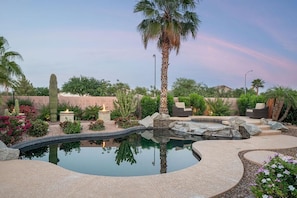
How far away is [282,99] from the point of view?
32.5ft

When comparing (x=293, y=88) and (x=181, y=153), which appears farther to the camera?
(x=293, y=88)

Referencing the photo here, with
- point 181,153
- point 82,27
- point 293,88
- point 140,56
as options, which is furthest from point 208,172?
point 140,56

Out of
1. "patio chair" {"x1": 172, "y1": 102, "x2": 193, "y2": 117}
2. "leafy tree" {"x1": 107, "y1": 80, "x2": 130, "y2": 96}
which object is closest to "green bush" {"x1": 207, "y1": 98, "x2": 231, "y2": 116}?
"patio chair" {"x1": 172, "y1": 102, "x2": 193, "y2": 117}

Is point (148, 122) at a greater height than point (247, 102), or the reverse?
point (247, 102)

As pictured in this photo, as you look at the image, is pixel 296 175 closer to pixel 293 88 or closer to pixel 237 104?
pixel 293 88

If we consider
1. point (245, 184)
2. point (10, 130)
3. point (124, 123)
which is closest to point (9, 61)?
point (10, 130)

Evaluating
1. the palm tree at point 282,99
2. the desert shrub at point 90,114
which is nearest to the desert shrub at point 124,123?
the desert shrub at point 90,114

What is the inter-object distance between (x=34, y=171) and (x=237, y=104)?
43.6 ft

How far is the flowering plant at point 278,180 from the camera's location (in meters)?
2.25

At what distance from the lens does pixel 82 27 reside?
11.0 m

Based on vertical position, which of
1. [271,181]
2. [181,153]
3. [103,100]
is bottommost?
[181,153]

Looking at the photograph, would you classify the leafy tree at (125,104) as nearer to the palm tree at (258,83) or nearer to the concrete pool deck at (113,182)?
the concrete pool deck at (113,182)

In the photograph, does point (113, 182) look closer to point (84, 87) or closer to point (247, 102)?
point (247, 102)

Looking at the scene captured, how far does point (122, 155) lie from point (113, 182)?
2743mm
